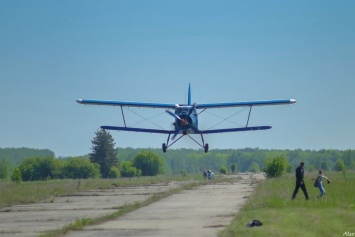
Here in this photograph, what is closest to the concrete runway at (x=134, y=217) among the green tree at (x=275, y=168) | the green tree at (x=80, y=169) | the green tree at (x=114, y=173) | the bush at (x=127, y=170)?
the green tree at (x=275, y=168)

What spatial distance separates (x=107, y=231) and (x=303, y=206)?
944 centimetres

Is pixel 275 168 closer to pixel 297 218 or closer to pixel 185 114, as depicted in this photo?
pixel 185 114

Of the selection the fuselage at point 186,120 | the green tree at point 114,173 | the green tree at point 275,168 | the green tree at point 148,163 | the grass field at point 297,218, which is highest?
the green tree at point 148,163

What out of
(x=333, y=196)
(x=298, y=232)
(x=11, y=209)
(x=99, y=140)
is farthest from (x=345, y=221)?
(x=99, y=140)

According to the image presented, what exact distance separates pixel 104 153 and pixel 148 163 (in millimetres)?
16179

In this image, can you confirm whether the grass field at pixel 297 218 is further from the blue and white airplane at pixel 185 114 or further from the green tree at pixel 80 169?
the green tree at pixel 80 169

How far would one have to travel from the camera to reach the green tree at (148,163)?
486 feet

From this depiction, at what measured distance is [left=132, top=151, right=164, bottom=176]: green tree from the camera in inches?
5832

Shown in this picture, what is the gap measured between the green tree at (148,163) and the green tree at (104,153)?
12152mm

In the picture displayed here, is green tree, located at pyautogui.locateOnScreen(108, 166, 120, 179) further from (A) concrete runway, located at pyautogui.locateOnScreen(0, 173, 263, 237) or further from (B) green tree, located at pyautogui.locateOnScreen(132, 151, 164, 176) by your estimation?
(A) concrete runway, located at pyautogui.locateOnScreen(0, 173, 263, 237)

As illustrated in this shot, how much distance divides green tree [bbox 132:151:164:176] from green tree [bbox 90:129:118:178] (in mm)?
12152

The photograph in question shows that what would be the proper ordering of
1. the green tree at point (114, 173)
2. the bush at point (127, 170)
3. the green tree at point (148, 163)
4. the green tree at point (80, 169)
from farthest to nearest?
the green tree at point (148, 163), the bush at point (127, 170), the green tree at point (80, 169), the green tree at point (114, 173)

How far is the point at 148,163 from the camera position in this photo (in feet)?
490

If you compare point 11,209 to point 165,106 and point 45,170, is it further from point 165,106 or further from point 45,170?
point 45,170
